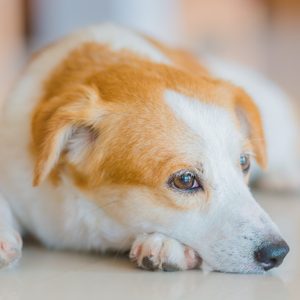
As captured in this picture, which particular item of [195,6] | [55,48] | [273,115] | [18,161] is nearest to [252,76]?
[273,115]

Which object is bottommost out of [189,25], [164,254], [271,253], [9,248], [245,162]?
[9,248]

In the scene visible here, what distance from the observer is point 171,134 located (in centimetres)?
182

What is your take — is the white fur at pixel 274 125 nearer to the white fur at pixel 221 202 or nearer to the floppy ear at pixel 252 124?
the floppy ear at pixel 252 124

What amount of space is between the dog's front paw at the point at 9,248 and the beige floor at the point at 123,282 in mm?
30

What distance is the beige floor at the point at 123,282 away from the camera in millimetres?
1667

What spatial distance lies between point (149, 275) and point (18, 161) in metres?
0.54

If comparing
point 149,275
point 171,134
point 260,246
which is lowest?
point 149,275

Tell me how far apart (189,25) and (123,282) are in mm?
6104

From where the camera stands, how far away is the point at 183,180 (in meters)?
1.79

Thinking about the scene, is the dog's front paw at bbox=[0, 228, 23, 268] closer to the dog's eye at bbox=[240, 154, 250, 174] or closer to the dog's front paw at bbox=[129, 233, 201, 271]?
the dog's front paw at bbox=[129, 233, 201, 271]

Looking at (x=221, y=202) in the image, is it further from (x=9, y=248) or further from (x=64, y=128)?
(x=9, y=248)

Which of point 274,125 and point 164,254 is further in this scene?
point 274,125

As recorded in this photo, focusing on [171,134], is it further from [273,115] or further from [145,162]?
[273,115]

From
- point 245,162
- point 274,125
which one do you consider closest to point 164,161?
point 245,162
